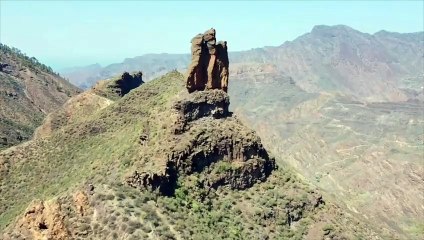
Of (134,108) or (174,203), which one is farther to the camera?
(134,108)

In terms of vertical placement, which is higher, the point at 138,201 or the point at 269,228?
the point at 138,201

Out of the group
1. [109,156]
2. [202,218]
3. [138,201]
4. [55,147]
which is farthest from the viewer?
[55,147]

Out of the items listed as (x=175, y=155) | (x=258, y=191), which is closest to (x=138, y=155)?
(x=175, y=155)

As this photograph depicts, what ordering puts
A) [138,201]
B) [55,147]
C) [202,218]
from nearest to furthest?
[138,201] → [202,218] → [55,147]

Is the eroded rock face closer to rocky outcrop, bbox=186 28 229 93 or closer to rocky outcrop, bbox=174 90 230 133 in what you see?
rocky outcrop, bbox=186 28 229 93

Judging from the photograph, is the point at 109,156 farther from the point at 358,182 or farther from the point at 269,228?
the point at 358,182

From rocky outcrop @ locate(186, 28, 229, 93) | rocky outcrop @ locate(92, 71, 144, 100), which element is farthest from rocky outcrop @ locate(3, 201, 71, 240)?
rocky outcrop @ locate(92, 71, 144, 100)

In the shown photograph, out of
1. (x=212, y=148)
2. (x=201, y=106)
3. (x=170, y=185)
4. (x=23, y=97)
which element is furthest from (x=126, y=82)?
(x=170, y=185)

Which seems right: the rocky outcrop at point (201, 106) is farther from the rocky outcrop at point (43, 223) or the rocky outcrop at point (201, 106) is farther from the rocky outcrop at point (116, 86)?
the rocky outcrop at point (116, 86)
